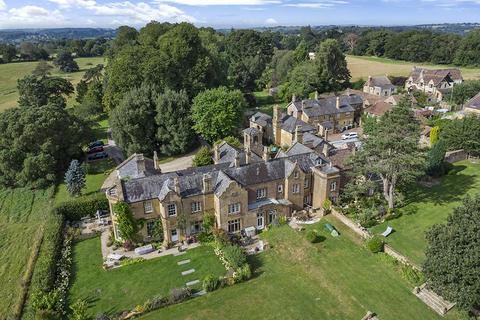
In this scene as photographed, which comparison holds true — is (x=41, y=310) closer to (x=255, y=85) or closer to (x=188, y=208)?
(x=188, y=208)

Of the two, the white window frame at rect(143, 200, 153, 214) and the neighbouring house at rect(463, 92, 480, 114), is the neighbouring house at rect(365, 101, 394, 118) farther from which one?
the white window frame at rect(143, 200, 153, 214)

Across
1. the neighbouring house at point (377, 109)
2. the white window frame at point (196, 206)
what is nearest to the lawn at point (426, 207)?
the white window frame at point (196, 206)

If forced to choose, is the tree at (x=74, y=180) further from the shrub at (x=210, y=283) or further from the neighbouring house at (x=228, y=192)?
the shrub at (x=210, y=283)

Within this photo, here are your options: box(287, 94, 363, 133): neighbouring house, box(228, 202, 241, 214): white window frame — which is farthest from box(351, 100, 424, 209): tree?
box(287, 94, 363, 133): neighbouring house

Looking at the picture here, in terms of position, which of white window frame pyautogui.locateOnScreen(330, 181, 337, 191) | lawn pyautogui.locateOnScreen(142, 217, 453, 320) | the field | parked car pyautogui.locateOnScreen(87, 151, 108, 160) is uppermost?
white window frame pyautogui.locateOnScreen(330, 181, 337, 191)

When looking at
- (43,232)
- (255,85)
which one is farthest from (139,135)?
(255,85)
